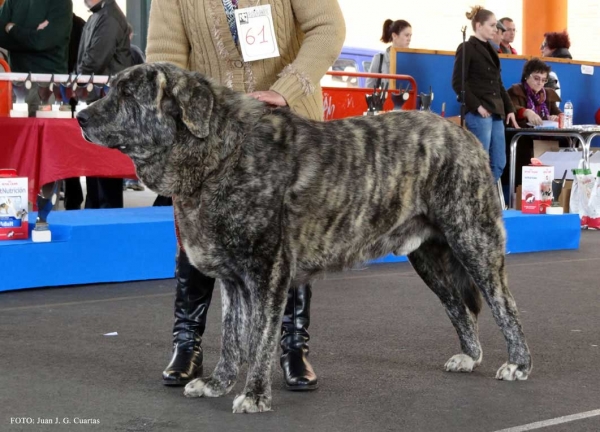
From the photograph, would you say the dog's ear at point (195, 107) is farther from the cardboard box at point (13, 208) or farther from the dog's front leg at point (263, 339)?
the cardboard box at point (13, 208)

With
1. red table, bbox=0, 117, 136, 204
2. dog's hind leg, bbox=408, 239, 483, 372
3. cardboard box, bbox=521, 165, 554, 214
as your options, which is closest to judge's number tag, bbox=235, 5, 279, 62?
dog's hind leg, bbox=408, 239, 483, 372

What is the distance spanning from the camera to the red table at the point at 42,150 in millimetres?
6133

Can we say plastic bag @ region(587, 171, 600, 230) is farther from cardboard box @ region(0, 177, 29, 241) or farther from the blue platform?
cardboard box @ region(0, 177, 29, 241)

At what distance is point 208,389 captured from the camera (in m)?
3.12

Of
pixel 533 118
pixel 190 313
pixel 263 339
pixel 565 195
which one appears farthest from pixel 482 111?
pixel 263 339

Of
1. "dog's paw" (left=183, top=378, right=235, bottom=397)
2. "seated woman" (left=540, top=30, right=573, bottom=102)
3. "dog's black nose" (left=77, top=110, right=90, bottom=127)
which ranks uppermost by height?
"dog's black nose" (left=77, top=110, right=90, bottom=127)

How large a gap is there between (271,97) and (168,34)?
1.45ft

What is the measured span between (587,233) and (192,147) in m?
6.10

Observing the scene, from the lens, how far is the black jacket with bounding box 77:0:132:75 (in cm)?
758

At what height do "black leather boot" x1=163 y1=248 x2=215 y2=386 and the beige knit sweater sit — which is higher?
the beige knit sweater

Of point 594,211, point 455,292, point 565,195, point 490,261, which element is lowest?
point 594,211

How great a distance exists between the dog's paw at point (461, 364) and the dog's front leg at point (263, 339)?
83cm

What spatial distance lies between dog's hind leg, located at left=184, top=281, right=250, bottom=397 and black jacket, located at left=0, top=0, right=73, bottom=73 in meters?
5.02

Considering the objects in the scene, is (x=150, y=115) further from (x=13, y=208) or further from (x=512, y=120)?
(x=512, y=120)
